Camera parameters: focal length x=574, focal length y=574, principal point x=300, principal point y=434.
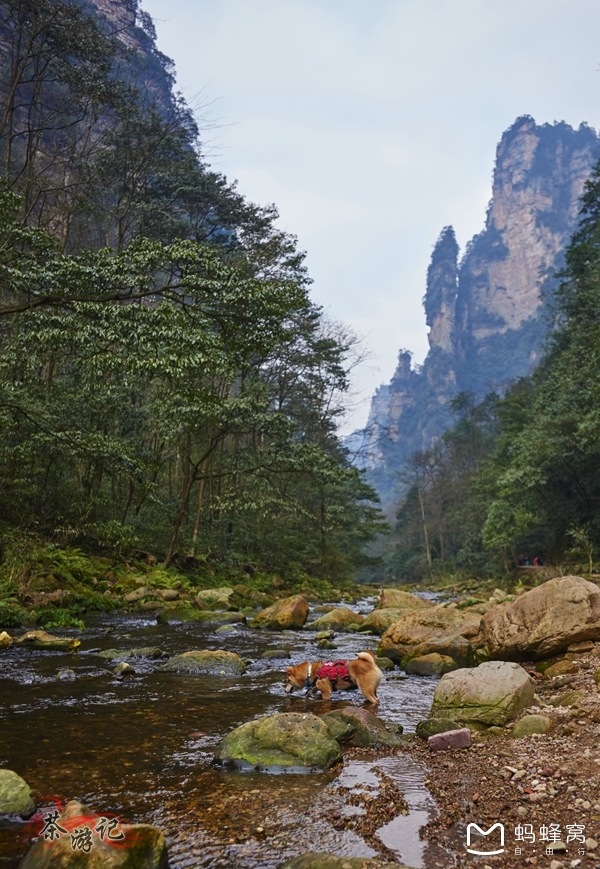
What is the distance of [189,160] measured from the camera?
22531mm

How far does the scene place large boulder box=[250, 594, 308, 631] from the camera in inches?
460

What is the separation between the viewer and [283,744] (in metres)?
4.09

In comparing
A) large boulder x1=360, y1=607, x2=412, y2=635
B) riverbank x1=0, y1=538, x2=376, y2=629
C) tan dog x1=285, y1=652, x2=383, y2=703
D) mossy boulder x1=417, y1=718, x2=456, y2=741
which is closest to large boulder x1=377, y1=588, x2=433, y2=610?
large boulder x1=360, y1=607, x2=412, y2=635

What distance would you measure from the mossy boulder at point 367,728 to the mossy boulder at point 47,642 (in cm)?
440

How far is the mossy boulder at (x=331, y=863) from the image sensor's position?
8.06 feet

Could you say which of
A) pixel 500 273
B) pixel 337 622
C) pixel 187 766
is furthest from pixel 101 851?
pixel 500 273

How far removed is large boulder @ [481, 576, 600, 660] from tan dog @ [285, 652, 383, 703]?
6.65 ft

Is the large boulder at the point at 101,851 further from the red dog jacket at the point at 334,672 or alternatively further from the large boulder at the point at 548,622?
the large boulder at the point at 548,622

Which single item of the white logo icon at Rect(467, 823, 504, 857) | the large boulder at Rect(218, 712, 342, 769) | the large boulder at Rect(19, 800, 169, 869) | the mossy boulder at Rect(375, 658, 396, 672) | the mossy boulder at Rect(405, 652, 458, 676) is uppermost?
the large boulder at Rect(19, 800, 169, 869)

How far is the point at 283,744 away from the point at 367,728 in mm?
918

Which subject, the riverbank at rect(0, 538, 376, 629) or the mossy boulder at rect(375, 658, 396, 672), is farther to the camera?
the riverbank at rect(0, 538, 376, 629)

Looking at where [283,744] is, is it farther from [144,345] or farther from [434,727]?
[144,345]

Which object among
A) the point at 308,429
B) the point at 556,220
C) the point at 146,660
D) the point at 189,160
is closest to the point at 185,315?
the point at 146,660

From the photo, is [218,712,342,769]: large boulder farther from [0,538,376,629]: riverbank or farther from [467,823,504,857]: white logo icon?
[0,538,376,629]: riverbank
